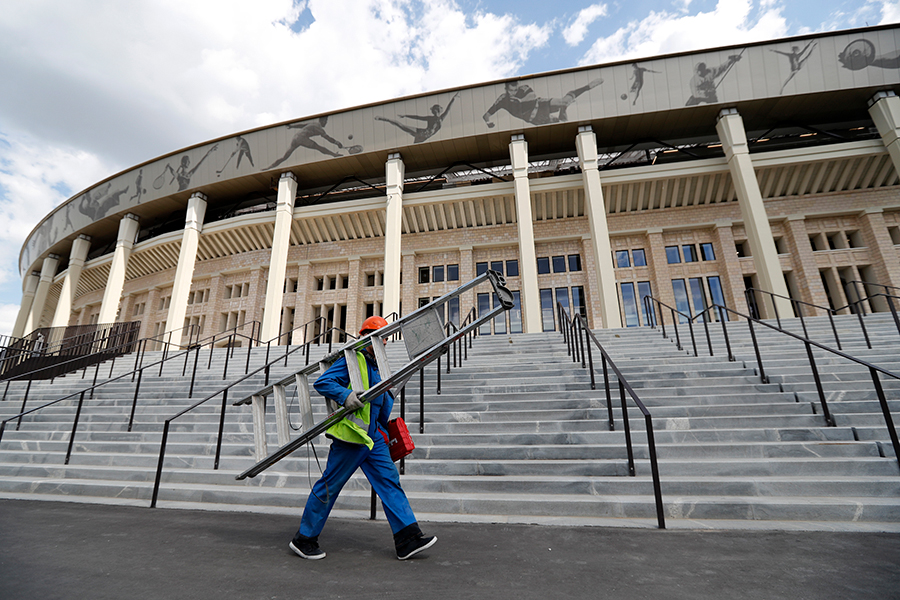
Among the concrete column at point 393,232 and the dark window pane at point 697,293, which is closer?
the concrete column at point 393,232

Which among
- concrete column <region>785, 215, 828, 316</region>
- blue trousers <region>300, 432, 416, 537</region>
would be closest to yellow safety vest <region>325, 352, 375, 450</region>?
blue trousers <region>300, 432, 416, 537</region>

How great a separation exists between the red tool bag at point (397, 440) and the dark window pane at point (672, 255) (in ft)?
63.3

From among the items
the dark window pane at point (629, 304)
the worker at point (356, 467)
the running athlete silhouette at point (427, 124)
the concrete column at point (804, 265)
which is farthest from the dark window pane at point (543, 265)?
the worker at point (356, 467)

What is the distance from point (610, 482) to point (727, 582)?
1.83m

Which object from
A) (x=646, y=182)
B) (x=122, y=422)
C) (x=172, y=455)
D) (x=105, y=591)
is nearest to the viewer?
(x=105, y=591)

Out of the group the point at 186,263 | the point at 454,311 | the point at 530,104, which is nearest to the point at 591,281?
the point at 454,311

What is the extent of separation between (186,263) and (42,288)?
1776 centimetres

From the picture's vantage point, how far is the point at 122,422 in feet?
25.4

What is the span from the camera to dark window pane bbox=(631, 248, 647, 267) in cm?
1931

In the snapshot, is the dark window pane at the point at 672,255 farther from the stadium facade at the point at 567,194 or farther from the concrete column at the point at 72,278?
the concrete column at the point at 72,278

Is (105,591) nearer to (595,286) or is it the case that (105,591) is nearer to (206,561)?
(206,561)

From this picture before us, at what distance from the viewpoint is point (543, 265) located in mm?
20250

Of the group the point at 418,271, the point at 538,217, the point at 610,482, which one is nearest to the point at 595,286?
the point at 538,217

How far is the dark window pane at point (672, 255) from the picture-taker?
19062mm
